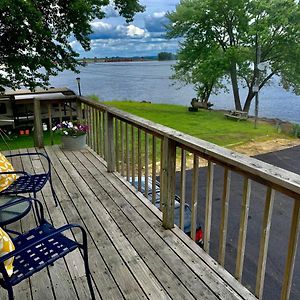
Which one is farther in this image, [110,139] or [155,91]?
[155,91]

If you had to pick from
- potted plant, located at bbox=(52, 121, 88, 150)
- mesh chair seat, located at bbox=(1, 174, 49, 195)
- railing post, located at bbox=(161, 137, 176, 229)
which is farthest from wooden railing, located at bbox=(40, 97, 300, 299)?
potted plant, located at bbox=(52, 121, 88, 150)

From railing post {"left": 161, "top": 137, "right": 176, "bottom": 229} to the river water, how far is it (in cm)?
790

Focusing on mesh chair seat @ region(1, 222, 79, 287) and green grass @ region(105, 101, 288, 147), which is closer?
mesh chair seat @ region(1, 222, 79, 287)

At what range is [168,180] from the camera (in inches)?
96.0

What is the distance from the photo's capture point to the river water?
27.6 meters

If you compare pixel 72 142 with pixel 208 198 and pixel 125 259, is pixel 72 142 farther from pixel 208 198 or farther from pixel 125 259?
pixel 208 198

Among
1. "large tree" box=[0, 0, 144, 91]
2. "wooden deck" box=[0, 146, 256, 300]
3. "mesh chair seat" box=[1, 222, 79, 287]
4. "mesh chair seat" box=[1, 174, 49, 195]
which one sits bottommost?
"wooden deck" box=[0, 146, 256, 300]

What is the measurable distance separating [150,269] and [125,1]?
7022 millimetres

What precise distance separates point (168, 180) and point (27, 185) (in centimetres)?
116

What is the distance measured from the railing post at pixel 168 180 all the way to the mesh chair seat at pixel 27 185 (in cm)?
101

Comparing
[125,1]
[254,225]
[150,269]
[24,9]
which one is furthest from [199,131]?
[150,269]

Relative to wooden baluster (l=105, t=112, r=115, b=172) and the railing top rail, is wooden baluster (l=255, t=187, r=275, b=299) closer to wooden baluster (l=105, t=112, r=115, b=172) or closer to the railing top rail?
the railing top rail

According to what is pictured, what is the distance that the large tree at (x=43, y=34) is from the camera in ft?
20.4

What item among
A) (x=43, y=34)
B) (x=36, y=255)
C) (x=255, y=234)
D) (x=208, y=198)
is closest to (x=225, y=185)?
(x=208, y=198)
